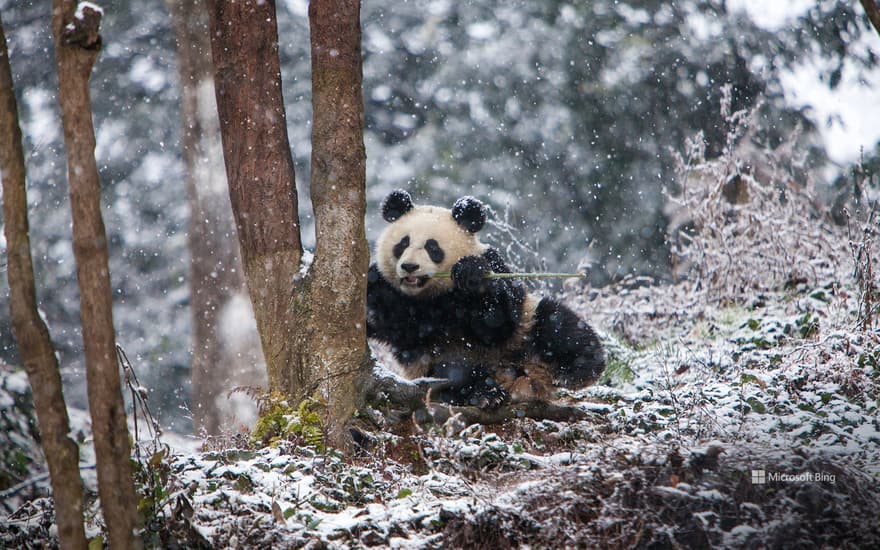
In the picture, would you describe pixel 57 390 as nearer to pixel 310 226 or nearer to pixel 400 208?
pixel 400 208

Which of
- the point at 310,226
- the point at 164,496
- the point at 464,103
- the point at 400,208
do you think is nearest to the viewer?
the point at 164,496

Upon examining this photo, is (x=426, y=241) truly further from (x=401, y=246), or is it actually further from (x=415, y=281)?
(x=415, y=281)

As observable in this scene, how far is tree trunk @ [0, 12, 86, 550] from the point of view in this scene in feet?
8.13

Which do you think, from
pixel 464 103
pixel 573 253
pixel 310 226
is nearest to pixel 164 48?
pixel 310 226

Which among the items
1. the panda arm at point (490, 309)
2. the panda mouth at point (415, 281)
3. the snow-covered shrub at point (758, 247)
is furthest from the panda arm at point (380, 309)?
the snow-covered shrub at point (758, 247)

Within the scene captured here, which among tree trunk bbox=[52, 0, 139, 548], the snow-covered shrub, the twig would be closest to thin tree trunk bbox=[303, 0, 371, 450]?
tree trunk bbox=[52, 0, 139, 548]

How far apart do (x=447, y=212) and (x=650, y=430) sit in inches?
90.0

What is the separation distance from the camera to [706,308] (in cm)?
723

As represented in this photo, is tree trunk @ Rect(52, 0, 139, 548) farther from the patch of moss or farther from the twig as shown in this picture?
the twig

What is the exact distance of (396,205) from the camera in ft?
18.1

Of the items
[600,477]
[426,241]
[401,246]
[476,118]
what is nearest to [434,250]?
[426,241]

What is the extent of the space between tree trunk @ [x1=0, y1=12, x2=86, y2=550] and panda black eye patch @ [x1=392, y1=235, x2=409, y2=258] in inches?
117

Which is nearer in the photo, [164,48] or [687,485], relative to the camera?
[687,485]

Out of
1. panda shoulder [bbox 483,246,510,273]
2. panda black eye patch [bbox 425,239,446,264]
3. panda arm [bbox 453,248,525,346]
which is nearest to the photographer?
panda arm [bbox 453,248,525,346]
